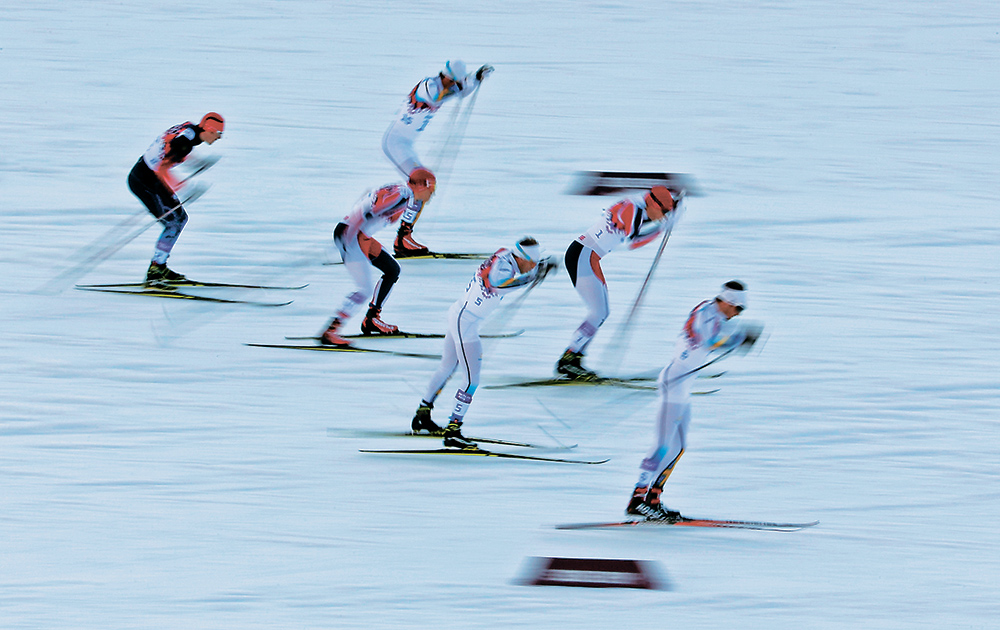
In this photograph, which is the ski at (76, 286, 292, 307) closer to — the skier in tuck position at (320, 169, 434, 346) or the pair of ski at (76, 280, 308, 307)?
the pair of ski at (76, 280, 308, 307)

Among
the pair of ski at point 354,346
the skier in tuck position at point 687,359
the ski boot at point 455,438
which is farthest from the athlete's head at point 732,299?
the pair of ski at point 354,346

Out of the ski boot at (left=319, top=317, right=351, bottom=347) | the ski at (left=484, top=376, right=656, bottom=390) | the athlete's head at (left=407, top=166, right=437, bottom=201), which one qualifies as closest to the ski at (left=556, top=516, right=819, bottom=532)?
the ski at (left=484, top=376, right=656, bottom=390)

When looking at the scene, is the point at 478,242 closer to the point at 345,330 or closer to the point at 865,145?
the point at 345,330

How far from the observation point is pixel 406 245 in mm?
Result: 9266

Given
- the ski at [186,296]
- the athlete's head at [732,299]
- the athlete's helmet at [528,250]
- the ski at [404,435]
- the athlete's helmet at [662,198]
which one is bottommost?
the ski at [404,435]

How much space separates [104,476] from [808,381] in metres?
3.99

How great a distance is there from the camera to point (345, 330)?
7945mm

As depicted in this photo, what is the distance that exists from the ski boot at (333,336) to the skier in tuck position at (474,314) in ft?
4.94

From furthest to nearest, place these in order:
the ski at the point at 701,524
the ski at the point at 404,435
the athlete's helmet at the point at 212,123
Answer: the athlete's helmet at the point at 212,123, the ski at the point at 404,435, the ski at the point at 701,524

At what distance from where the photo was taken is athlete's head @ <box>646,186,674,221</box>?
7.07m

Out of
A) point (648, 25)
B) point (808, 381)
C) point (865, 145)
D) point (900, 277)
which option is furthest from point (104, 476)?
point (648, 25)

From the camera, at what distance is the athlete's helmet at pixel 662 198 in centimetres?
707

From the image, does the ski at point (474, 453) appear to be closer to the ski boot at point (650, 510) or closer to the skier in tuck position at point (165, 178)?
the ski boot at point (650, 510)

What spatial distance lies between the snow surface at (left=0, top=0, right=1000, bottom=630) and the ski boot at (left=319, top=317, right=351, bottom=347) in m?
0.18
